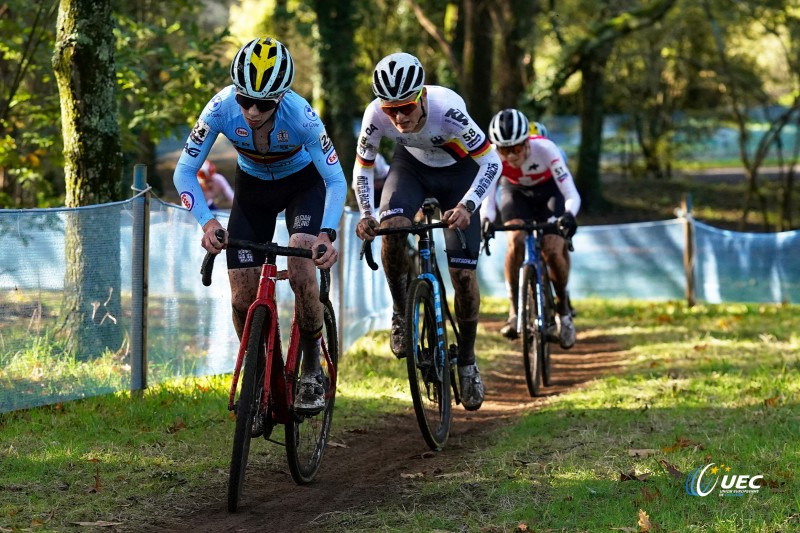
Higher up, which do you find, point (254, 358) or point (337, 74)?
point (337, 74)

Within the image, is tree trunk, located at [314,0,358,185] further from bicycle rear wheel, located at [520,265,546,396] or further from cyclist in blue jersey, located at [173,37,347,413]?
cyclist in blue jersey, located at [173,37,347,413]

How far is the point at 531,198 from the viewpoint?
10984mm

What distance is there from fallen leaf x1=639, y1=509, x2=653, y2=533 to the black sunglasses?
9.46 ft

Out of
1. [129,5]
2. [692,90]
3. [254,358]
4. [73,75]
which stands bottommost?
[254,358]

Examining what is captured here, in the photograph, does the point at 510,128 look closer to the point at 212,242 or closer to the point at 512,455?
the point at 512,455

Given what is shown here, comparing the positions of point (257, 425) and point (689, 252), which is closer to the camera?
point (257, 425)

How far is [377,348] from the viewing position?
1179 cm

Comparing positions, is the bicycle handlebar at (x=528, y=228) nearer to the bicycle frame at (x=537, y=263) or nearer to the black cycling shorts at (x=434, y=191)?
the bicycle frame at (x=537, y=263)

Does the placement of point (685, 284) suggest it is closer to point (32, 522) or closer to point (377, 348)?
point (377, 348)

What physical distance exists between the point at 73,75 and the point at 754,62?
99.2 feet

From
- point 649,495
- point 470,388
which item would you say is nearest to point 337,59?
point 470,388

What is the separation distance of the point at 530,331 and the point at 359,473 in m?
3.40

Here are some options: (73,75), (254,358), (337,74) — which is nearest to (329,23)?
(337,74)

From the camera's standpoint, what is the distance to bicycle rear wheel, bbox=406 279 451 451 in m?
7.07
